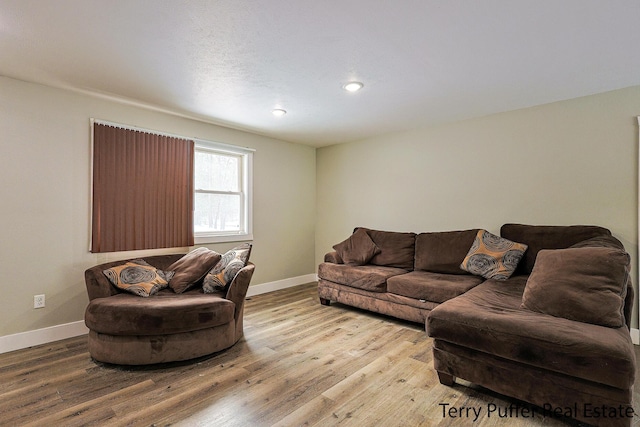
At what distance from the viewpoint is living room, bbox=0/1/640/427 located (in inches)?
113

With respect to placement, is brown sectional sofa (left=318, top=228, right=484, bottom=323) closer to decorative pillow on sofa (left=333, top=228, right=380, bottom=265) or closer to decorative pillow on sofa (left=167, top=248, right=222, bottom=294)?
decorative pillow on sofa (left=333, top=228, right=380, bottom=265)

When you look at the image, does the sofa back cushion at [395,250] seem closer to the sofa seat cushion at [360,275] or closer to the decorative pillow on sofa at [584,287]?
the sofa seat cushion at [360,275]

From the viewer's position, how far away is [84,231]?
324 centimetres

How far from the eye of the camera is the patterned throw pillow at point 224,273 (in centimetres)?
301

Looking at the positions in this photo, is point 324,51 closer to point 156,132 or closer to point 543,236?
point 156,132

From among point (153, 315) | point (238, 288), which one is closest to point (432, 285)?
point (238, 288)

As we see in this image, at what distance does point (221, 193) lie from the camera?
4.44 meters

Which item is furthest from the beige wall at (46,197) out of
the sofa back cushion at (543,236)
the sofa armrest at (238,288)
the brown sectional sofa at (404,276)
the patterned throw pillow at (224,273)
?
the sofa back cushion at (543,236)

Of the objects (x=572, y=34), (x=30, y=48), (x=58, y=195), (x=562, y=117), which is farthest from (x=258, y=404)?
(x=562, y=117)

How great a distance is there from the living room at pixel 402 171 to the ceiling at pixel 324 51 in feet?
0.32

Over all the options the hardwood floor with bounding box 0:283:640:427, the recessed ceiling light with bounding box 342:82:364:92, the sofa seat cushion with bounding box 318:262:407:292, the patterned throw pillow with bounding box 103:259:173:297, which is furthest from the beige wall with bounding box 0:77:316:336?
the sofa seat cushion with bounding box 318:262:407:292

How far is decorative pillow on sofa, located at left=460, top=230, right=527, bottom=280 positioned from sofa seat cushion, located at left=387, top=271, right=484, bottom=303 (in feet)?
0.38

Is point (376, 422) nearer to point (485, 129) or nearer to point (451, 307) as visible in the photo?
point (451, 307)

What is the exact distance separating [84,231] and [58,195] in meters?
0.41
